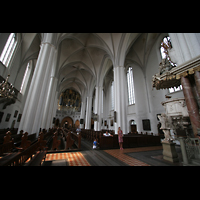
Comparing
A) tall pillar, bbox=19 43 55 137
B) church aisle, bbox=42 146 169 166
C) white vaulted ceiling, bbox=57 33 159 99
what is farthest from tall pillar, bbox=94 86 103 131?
church aisle, bbox=42 146 169 166

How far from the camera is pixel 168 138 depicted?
359 centimetres

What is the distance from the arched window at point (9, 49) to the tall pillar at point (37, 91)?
3.92m

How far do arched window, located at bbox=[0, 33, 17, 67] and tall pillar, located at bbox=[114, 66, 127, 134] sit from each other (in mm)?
9937

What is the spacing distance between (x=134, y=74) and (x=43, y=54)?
38.3 feet

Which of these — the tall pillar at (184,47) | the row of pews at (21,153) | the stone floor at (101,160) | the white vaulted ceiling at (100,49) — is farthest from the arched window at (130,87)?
the row of pews at (21,153)

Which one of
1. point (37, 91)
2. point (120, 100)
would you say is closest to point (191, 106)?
point (120, 100)

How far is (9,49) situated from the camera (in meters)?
8.30

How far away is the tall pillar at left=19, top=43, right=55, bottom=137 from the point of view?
5175 millimetres

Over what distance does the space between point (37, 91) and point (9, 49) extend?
643 centimetres

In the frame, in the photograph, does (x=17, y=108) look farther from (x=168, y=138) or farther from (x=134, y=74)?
(x=134, y=74)

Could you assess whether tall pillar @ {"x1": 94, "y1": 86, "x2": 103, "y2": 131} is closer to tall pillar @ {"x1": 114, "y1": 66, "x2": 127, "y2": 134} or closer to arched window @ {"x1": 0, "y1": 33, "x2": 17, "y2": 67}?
tall pillar @ {"x1": 114, "y1": 66, "x2": 127, "y2": 134}

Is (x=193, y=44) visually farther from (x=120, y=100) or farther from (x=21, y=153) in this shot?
(x=21, y=153)
